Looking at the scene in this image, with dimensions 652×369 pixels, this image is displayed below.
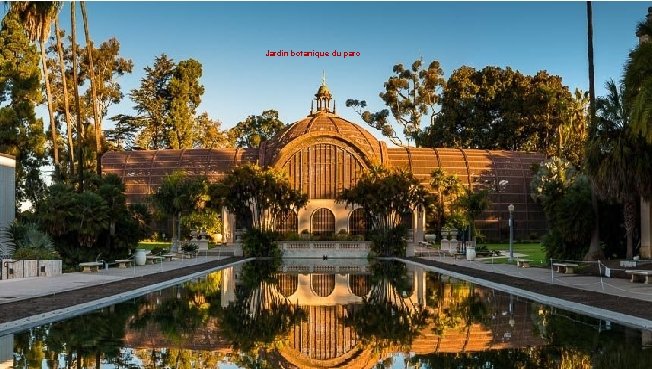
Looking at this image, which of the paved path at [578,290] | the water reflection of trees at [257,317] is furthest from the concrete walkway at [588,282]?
the water reflection of trees at [257,317]

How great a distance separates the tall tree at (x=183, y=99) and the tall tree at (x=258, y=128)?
54.4 feet

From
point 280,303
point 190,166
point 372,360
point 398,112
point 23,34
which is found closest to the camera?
point 372,360

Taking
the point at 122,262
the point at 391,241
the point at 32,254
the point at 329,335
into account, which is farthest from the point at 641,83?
the point at 391,241

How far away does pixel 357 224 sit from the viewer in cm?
6391

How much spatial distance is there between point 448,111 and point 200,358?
260ft

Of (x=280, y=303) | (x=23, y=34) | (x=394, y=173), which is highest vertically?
(x=23, y=34)

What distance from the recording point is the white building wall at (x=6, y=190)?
33.5 meters

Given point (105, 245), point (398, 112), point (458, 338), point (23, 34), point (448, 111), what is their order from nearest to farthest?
point (458, 338) → point (105, 245) → point (23, 34) → point (448, 111) → point (398, 112)

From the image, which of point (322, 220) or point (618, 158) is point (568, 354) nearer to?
point (618, 158)

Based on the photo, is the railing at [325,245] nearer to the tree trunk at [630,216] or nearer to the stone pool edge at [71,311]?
the tree trunk at [630,216]

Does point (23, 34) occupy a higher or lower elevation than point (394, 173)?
higher

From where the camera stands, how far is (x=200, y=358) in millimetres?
11602

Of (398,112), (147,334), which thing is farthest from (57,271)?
(398,112)

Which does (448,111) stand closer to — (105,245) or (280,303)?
(105,245)
